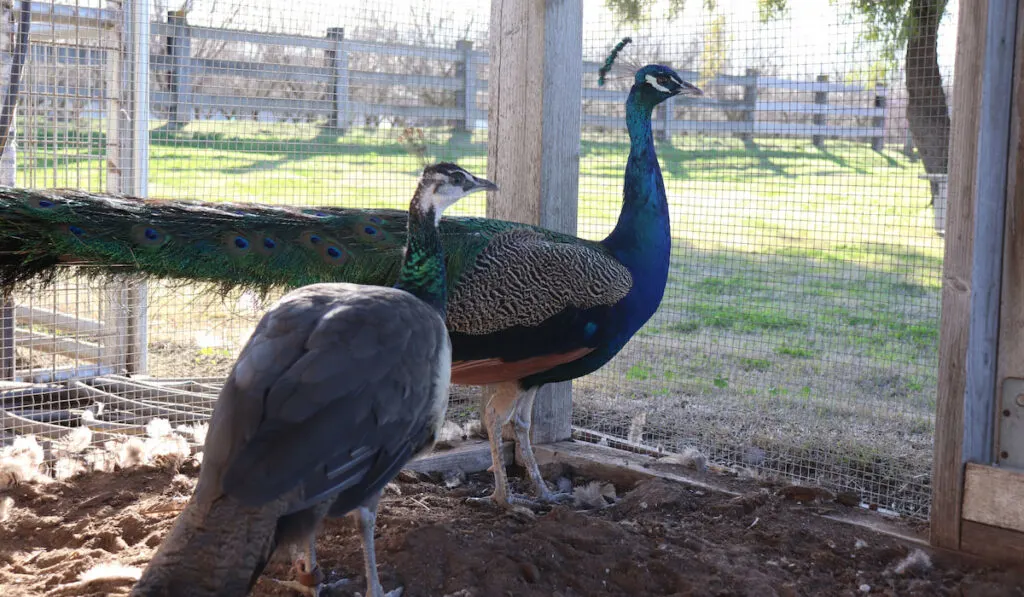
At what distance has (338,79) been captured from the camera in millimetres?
5586

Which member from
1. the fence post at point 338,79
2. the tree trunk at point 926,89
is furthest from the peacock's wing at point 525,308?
the fence post at point 338,79

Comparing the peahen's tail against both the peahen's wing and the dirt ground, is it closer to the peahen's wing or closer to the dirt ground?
the peahen's wing

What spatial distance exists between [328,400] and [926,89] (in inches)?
152

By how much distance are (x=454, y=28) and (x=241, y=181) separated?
171 cm

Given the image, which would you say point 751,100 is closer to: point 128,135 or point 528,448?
point 528,448

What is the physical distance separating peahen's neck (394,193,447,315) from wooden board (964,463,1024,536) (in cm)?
200

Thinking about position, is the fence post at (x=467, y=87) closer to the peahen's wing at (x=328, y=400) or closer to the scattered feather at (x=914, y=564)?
the peahen's wing at (x=328, y=400)

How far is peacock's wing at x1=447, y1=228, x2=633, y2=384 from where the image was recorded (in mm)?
3820

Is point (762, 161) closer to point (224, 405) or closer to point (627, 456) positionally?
point (627, 456)

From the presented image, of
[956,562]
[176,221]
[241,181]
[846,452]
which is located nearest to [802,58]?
[846,452]

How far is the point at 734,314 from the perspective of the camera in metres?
6.55

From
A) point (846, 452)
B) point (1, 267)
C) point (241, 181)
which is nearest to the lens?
point (1, 267)

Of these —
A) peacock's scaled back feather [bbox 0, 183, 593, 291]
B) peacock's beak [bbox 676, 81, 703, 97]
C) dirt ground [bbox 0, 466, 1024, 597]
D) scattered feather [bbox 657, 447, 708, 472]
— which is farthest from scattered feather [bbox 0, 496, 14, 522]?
peacock's beak [bbox 676, 81, 703, 97]

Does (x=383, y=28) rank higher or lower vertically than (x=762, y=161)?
higher
